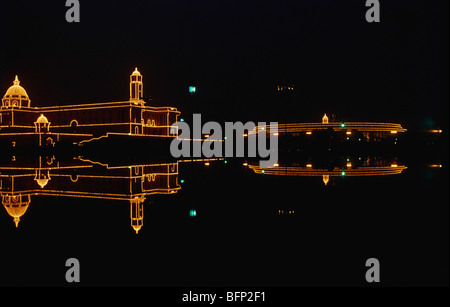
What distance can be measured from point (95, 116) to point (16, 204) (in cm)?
5331

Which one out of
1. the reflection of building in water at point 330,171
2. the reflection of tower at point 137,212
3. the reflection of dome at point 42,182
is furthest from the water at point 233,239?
the reflection of building in water at point 330,171

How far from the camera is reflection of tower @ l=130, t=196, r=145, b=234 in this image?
19.3 feet

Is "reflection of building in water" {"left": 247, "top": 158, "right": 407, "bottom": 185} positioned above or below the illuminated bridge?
below

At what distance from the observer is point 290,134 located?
45906 mm

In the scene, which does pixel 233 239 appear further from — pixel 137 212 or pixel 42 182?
pixel 42 182

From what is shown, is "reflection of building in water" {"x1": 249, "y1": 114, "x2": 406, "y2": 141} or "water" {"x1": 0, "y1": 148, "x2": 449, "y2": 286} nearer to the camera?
"water" {"x1": 0, "y1": 148, "x2": 449, "y2": 286}

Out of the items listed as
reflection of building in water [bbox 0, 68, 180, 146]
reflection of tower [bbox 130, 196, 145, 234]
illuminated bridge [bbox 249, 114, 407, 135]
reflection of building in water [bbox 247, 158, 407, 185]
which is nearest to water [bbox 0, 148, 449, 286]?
reflection of tower [bbox 130, 196, 145, 234]

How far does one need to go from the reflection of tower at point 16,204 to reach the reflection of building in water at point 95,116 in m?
45.0

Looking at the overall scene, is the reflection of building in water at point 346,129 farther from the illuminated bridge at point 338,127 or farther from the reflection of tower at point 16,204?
the reflection of tower at point 16,204

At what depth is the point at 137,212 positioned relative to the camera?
6.82 metres

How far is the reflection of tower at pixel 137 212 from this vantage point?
5.89 m

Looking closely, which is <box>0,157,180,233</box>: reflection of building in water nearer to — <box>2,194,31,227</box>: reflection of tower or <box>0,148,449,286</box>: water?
<box>2,194,31,227</box>: reflection of tower
